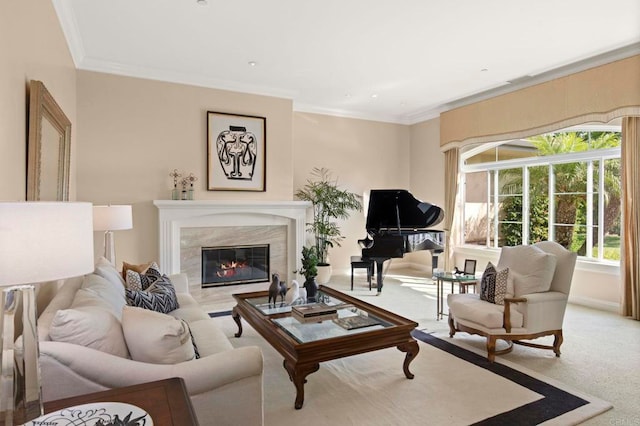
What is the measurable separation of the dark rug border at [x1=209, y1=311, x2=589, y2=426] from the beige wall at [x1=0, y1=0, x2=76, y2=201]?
3344 millimetres

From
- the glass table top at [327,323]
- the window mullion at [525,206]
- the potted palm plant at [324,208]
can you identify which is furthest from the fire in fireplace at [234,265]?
the window mullion at [525,206]

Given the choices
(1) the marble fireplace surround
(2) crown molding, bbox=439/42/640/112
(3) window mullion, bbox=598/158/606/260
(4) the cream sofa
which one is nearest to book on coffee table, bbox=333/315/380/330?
(4) the cream sofa

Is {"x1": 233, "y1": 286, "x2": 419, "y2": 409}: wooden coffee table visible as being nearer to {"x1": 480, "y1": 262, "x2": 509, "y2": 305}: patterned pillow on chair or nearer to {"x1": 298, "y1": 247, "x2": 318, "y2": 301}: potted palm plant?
{"x1": 298, "y1": 247, "x2": 318, "y2": 301}: potted palm plant

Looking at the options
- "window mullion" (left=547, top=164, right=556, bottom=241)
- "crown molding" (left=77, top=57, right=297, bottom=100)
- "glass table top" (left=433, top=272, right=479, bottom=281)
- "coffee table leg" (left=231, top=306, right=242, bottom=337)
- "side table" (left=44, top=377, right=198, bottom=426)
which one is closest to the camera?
"side table" (left=44, top=377, right=198, bottom=426)

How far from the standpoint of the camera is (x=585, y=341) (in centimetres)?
391

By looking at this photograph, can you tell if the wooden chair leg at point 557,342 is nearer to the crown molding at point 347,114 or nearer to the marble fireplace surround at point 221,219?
the marble fireplace surround at point 221,219

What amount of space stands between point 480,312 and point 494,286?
32 centimetres

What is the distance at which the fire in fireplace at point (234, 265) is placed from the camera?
5.83m

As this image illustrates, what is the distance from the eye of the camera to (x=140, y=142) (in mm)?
5418

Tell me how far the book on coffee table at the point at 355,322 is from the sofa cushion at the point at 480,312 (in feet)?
3.34

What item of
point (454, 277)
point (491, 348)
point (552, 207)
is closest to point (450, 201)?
point (552, 207)

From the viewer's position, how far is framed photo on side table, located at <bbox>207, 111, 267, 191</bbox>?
5867mm

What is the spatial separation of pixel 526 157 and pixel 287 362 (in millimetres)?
5578

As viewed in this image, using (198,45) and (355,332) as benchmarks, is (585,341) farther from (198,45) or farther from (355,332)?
(198,45)
